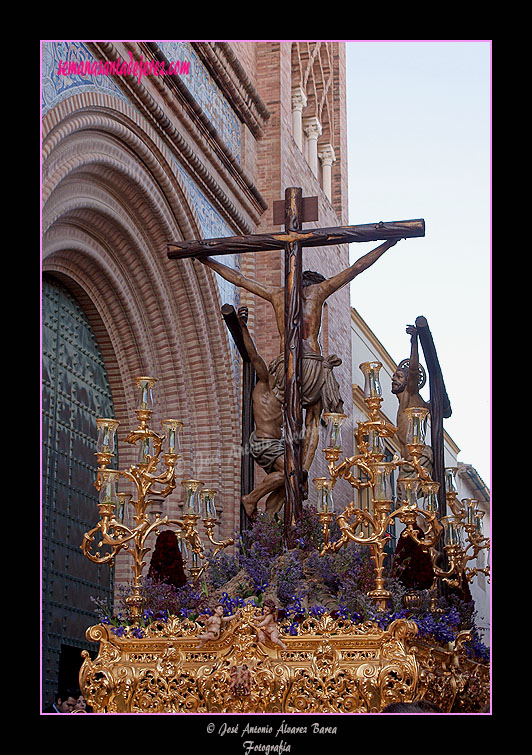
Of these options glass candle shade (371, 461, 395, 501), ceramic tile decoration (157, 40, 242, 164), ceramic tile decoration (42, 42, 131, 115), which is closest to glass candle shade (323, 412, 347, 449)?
glass candle shade (371, 461, 395, 501)

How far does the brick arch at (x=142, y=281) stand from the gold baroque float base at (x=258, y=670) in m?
4.81

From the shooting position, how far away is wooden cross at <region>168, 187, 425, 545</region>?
6.82 m

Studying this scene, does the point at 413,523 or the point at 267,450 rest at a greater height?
the point at 267,450

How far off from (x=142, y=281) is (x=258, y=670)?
710 cm

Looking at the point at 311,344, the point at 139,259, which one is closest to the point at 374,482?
the point at 311,344

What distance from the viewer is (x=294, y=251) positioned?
292 inches

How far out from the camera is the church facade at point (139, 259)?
9938mm

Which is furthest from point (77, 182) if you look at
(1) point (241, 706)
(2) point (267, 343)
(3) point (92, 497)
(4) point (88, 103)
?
(1) point (241, 706)

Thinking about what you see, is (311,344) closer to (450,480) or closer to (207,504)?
(207,504)

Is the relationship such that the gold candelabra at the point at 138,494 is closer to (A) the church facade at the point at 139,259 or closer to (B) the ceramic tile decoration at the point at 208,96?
(A) the church facade at the point at 139,259

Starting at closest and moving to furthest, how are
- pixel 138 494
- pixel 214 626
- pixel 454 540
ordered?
1. pixel 214 626
2. pixel 138 494
3. pixel 454 540

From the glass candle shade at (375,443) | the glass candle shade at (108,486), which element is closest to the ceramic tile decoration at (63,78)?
the glass candle shade at (108,486)

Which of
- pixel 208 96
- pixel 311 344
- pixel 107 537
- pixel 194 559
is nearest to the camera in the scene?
pixel 107 537

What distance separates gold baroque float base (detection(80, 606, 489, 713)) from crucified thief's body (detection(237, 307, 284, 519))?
7.21ft
